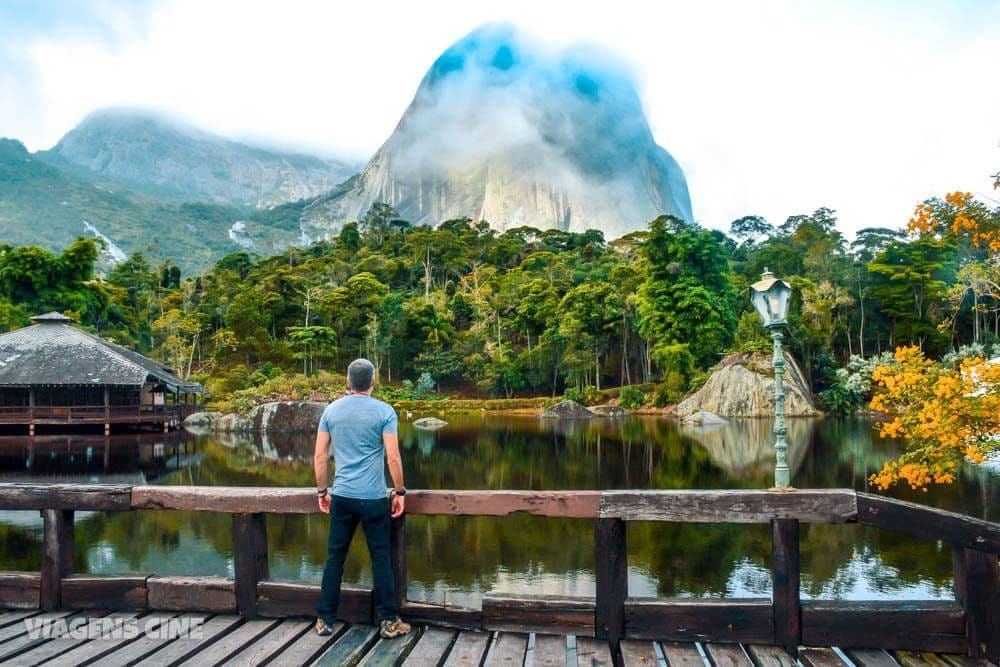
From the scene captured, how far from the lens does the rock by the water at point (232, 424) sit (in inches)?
1073

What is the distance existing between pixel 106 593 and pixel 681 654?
3023 millimetres

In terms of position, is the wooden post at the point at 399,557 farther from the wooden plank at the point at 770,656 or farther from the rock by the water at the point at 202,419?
the rock by the water at the point at 202,419

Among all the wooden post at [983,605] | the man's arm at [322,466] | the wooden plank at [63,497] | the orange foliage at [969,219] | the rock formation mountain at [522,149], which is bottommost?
the wooden post at [983,605]

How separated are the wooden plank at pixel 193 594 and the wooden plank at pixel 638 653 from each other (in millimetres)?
2036

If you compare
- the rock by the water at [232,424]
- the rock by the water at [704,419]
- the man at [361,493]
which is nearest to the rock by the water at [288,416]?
the rock by the water at [232,424]

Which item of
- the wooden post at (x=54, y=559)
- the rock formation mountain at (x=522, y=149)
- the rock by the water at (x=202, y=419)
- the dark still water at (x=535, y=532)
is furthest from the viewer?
the rock formation mountain at (x=522, y=149)

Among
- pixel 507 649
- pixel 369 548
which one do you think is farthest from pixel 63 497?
pixel 507 649

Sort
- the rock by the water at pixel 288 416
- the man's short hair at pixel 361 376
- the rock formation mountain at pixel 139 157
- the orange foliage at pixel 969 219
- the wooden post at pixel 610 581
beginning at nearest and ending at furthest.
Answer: the wooden post at pixel 610 581, the man's short hair at pixel 361 376, the orange foliage at pixel 969 219, the rock by the water at pixel 288 416, the rock formation mountain at pixel 139 157

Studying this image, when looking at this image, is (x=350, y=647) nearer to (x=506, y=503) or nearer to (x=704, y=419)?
(x=506, y=503)

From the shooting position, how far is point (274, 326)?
1884 inches

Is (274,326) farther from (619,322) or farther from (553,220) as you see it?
(553,220)

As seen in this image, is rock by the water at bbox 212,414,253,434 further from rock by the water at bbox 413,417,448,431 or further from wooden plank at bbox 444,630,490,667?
wooden plank at bbox 444,630,490,667

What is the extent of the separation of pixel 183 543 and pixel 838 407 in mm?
30514

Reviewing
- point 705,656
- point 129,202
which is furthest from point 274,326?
point 129,202
